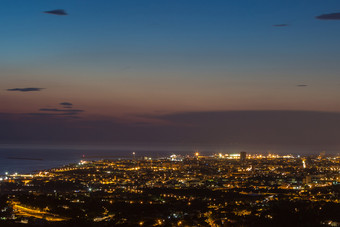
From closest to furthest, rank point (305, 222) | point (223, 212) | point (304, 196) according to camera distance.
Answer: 1. point (305, 222)
2. point (223, 212)
3. point (304, 196)

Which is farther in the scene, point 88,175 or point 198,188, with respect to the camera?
point 88,175

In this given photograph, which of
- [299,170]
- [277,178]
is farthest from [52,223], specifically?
[299,170]

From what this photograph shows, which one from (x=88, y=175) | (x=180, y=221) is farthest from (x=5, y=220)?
(x=88, y=175)

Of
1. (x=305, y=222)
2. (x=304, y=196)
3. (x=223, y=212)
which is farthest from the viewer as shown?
(x=304, y=196)

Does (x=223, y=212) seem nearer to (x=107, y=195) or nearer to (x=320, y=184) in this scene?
(x=107, y=195)

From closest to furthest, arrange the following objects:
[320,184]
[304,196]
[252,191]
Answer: [304,196] → [252,191] → [320,184]

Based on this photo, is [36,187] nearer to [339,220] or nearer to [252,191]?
[252,191]
